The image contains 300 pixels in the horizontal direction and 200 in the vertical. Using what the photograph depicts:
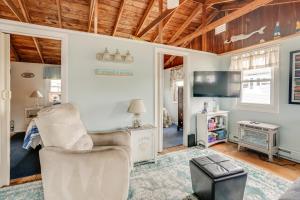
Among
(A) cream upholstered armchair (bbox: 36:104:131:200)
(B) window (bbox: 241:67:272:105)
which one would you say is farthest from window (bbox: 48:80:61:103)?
(B) window (bbox: 241:67:272:105)

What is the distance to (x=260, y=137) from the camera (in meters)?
3.06

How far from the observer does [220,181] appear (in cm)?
157

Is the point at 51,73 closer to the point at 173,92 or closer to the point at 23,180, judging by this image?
the point at 23,180

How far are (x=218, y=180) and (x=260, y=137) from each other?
207 cm

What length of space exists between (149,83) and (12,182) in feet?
8.45

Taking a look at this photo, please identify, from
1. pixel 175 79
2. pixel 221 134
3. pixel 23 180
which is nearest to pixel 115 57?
pixel 23 180

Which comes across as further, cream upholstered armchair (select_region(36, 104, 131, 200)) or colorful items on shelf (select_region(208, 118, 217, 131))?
colorful items on shelf (select_region(208, 118, 217, 131))

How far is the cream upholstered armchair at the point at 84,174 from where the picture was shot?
4.83ft

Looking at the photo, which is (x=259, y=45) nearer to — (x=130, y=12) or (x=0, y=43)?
(x=130, y=12)

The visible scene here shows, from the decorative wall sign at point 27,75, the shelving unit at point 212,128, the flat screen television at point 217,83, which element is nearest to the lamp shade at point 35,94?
the decorative wall sign at point 27,75

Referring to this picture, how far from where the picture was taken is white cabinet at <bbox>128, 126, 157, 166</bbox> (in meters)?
2.66

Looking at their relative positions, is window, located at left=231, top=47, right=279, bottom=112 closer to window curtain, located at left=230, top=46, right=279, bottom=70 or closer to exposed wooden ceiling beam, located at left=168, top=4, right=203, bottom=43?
window curtain, located at left=230, top=46, right=279, bottom=70

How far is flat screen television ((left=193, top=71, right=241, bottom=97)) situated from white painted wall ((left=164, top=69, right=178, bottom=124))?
255 cm

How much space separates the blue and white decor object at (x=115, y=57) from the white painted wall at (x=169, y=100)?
12.1ft
